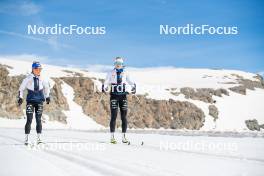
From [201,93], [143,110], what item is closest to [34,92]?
[143,110]

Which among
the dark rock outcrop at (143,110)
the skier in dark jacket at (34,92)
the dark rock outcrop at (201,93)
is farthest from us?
the dark rock outcrop at (201,93)

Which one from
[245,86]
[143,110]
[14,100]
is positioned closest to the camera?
[14,100]

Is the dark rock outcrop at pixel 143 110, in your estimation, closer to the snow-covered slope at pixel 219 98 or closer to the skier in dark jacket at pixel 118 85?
the snow-covered slope at pixel 219 98

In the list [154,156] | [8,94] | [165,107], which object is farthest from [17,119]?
[154,156]

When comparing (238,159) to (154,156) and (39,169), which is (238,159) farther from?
(39,169)

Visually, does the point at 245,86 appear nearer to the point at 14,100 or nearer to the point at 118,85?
the point at 14,100

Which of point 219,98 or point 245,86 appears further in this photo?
point 245,86

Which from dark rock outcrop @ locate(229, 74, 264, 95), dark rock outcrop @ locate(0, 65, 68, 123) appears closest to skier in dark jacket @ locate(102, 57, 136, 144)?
dark rock outcrop @ locate(0, 65, 68, 123)

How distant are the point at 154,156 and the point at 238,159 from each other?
4.26 ft

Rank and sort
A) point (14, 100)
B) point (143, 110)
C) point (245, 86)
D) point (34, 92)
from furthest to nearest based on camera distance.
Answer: point (245, 86)
point (143, 110)
point (14, 100)
point (34, 92)

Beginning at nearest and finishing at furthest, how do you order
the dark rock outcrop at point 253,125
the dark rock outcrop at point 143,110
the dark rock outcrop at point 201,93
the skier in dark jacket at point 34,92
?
1. the skier in dark jacket at point 34,92
2. the dark rock outcrop at point 143,110
3. the dark rock outcrop at point 253,125
4. the dark rock outcrop at point 201,93

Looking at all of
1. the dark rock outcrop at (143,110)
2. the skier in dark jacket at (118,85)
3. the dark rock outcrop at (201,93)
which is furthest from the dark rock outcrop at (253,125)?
the skier in dark jacket at (118,85)

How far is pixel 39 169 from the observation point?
5035 mm

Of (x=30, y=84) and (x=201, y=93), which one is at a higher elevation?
(x=201, y=93)
